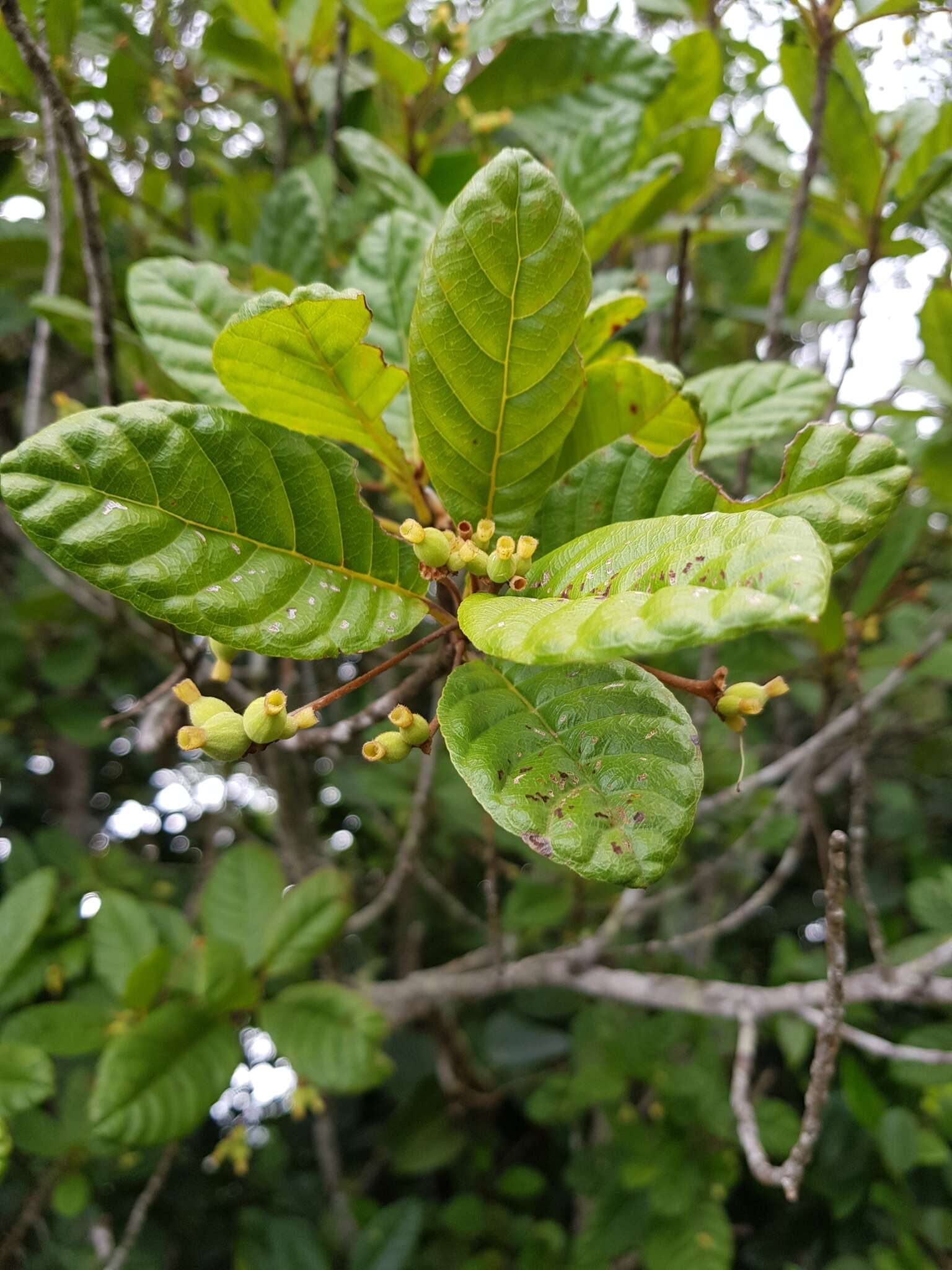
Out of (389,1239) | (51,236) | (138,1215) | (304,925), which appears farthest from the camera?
(389,1239)

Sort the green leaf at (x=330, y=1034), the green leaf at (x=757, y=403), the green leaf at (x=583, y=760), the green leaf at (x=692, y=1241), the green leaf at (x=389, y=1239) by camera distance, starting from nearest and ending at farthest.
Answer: the green leaf at (x=583, y=760) → the green leaf at (x=757, y=403) → the green leaf at (x=330, y=1034) → the green leaf at (x=692, y=1241) → the green leaf at (x=389, y=1239)

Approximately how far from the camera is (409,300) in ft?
3.13

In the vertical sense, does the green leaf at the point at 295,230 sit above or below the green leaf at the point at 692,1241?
above

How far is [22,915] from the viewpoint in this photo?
1439mm

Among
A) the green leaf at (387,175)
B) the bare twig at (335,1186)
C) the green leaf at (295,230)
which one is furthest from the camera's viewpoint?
the bare twig at (335,1186)

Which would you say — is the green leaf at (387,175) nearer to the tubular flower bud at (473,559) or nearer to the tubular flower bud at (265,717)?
the tubular flower bud at (473,559)

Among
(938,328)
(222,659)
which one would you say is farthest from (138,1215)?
(938,328)

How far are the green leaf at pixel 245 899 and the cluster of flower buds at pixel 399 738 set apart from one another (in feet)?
3.37

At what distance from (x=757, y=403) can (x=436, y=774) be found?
129 centimetres

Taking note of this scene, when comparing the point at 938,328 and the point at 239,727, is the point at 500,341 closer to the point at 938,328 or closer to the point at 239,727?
the point at 239,727

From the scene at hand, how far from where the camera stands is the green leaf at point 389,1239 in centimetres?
183

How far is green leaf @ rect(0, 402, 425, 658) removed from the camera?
568 mm

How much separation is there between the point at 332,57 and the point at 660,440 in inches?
50.0

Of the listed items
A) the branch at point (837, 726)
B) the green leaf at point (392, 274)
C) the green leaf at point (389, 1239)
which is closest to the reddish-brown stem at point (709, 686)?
the green leaf at point (392, 274)
